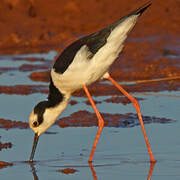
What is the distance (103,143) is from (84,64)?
92 centimetres

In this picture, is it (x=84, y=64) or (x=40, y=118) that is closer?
(x=84, y=64)

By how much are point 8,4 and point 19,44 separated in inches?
99.1

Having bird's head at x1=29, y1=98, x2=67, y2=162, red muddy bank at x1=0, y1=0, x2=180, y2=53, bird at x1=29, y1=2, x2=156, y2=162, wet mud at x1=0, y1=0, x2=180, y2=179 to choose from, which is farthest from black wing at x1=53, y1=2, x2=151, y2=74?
red muddy bank at x1=0, y1=0, x2=180, y2=53

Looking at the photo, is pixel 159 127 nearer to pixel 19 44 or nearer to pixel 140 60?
pixel 140 60

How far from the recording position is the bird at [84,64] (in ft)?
19.5

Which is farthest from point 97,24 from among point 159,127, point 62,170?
point 62,170

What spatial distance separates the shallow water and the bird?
0.16 m

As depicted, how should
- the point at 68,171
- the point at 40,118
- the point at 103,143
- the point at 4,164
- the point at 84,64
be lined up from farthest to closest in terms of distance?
the point at 103,143, the point at 40,118, the point at 84,64, the point at 4,164, the point at 68,171

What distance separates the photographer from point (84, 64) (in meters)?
6.03

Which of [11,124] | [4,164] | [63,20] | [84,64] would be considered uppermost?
[63,20]

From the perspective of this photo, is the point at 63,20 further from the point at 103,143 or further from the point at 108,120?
the point at 103,143

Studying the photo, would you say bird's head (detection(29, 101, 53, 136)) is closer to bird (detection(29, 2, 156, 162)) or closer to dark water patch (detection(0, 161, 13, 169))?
bird (detection(29, 2, 156, 162))

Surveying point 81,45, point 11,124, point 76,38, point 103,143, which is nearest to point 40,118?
point 103,143

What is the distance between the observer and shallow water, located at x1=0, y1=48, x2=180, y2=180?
538cm
